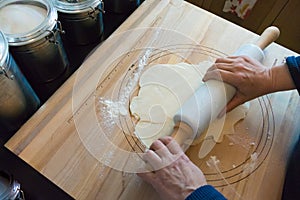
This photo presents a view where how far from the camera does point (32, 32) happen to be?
589mm

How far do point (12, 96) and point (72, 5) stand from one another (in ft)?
0.86

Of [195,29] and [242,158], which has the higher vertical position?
[195,29]

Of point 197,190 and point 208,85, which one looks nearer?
point 197,190

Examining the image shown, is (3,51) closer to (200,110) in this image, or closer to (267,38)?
(200,110)

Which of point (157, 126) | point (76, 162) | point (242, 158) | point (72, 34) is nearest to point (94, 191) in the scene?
point (76, 162)

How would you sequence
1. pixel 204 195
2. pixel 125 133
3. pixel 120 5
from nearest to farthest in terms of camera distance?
pixel 204 195, pixel 125 133, pixel 120 5

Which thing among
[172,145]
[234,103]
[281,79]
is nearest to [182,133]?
[172,145]

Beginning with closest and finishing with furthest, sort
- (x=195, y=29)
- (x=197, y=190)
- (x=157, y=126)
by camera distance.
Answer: (x=197, y=190), (x=157, y=126), (x=195, y=29)

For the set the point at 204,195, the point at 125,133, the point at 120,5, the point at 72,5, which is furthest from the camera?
the point at 120,5

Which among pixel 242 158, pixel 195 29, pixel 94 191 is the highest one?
pixel 195 29

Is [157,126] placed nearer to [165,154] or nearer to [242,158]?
[165,154]

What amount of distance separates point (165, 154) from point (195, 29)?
378mm

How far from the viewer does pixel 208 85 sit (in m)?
0.60

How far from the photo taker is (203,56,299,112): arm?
23.8 inches
